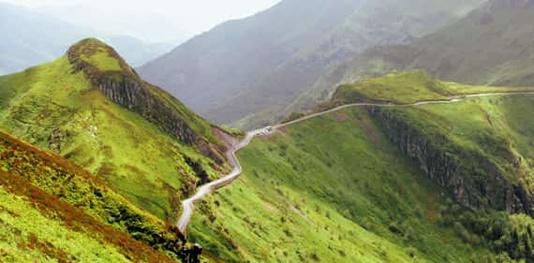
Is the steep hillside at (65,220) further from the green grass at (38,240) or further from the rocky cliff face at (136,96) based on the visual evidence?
the rocky cliff face at (136,96)

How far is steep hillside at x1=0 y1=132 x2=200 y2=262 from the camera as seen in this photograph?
1953 inches

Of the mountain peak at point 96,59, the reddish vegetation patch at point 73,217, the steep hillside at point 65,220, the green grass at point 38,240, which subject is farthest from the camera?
the mountain peak at point 96,59

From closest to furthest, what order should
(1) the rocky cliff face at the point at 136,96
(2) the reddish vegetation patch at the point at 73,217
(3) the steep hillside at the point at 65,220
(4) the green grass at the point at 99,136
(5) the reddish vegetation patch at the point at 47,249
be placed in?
1. (5) the reddish vegetation patch at the point at 47,249
2. (3) the steep hillside at the point at 65,220
3. (2) the reddish vegetation patch at the point at 73,217
4. (4) the green grass at the point at 99,136
5. (1) the rocky cliff face at the point at 136,96

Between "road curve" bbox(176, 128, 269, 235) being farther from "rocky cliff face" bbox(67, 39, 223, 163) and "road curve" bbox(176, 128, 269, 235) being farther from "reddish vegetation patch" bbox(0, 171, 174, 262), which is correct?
"reddish vegetation patch" bbox(0, 171, 174, 262)

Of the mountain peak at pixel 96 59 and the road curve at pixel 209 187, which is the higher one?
the mountain peak at pixel 96 59

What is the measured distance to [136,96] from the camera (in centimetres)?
15588

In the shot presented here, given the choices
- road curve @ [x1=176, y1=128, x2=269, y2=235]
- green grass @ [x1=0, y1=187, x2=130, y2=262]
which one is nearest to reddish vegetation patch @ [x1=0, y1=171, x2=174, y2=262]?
green grass @ [x1=0, y1=187, x2=130, y2=262]

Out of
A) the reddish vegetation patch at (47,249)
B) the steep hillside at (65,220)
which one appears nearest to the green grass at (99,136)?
the steep hillside at (65,220)

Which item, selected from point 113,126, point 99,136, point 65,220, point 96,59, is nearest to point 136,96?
point 96,59

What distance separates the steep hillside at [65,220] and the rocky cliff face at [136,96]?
257 ft

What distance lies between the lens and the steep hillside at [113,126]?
111562 millimetres

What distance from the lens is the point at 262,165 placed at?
191 m

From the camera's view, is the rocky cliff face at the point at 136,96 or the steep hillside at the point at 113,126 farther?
the rocky cliff face at the point at 136,96

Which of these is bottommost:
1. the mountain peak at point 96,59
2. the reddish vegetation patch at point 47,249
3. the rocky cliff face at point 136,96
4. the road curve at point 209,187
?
the road curve at point 209,187
